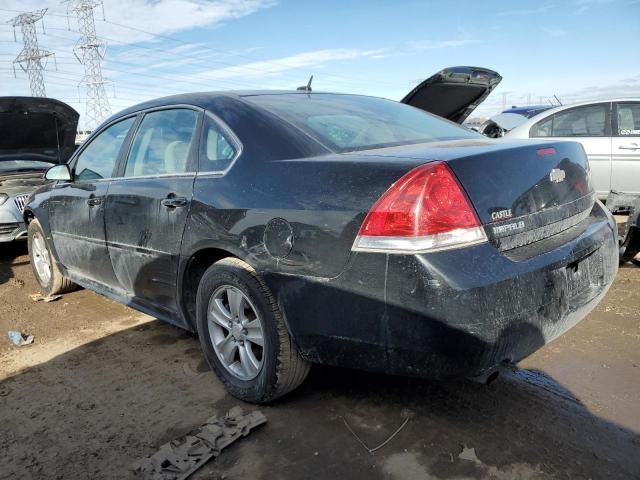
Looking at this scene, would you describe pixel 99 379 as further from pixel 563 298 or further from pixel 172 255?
pixel 563 298

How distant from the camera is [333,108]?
3.02 meters

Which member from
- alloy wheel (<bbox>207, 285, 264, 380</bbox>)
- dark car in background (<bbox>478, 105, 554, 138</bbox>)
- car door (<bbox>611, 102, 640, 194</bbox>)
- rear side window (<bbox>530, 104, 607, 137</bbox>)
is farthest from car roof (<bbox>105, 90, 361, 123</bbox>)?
dark car in background (<bbox>478, 105, 554, 138</bbox>)

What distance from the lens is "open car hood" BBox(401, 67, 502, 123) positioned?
502 cm

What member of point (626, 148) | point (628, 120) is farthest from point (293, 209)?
point (628, 120)

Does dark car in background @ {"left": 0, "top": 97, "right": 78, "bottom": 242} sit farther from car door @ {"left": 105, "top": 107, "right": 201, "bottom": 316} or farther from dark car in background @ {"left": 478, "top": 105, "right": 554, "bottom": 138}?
dark car in background @ {"left": 478, "top": 105, "right": 554, "bottom": 138}

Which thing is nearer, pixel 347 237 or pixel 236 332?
pixel 347 237

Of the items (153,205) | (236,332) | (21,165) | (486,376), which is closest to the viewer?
(486,376)

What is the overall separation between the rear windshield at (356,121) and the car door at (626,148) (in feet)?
14.4

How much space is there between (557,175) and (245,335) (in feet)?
5.48

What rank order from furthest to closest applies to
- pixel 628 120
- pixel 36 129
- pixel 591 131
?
pixel 36 129
pixel 591 131
pixel 628 120

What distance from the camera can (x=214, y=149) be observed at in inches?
111

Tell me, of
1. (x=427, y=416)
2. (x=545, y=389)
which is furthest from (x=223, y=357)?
(x=545, y=389)

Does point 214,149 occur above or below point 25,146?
below

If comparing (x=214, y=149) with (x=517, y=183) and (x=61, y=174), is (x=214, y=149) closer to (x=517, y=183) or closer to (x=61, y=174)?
(x=517, y=183)
